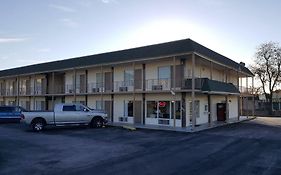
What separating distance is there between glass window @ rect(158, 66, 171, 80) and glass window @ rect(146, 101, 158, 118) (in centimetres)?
229

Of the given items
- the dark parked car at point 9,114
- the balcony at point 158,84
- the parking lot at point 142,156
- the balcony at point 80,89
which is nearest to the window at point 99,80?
the balcony at point 80,89

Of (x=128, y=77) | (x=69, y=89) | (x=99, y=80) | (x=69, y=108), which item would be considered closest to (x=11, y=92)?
(x=69, y=89)

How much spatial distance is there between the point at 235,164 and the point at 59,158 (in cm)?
669

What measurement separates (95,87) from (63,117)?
8.18 metres

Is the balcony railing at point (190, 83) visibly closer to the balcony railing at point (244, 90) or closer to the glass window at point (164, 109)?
the glass window at point (164, 109)

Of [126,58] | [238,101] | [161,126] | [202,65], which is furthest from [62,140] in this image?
[238,101]

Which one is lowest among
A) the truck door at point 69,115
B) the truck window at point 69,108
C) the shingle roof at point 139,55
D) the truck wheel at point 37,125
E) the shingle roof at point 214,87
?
the truck wheel at point 37,125

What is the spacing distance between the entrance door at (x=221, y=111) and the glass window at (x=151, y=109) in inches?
307

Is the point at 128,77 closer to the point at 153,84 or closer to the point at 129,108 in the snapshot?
the point at 129,108

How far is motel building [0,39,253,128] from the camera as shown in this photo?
73.4 feet

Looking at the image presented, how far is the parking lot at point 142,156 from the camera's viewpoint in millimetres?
9414

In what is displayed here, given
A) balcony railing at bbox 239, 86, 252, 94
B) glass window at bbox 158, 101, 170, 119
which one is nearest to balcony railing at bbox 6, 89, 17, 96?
glass window at bbox 158, 101, 170, 119

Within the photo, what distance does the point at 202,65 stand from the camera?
1022 inches

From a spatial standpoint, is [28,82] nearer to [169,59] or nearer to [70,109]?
[70,109]
